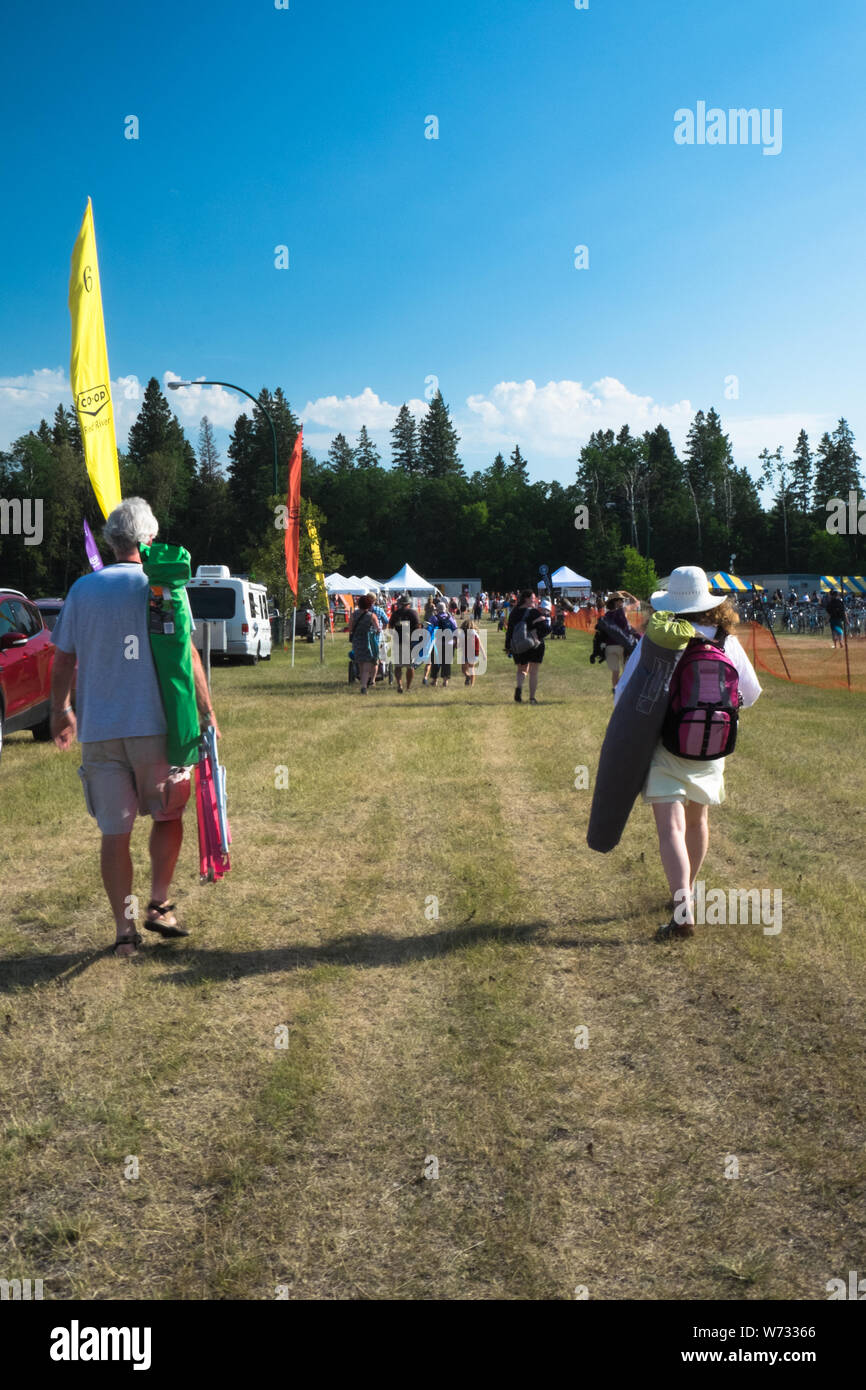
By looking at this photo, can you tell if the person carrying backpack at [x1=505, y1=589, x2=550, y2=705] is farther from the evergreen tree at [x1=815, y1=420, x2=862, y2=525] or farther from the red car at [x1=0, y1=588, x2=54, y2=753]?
the evergreen tree at [x1=815, y1=420, x2=862, y2=525]

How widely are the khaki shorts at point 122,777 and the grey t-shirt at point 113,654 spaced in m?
0.06

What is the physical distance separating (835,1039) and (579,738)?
8633mm

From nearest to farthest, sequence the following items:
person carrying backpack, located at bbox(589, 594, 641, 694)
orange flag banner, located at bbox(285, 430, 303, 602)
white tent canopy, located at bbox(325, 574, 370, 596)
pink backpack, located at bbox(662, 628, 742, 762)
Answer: pink backpack, located at bbox(662, 628, 742, 762)
person carrying backpack, located at bbox(589, 594, 641, 694)
orange flag banner, located at bbox(285, 430, 303, 602)
white tent canopy, located at bbox(325, 574, 370, 596)

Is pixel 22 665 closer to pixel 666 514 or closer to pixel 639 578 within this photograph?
pixel 639 578

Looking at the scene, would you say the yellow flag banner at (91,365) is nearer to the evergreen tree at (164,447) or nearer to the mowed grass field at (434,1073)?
the mowed grass field at (434,1073)

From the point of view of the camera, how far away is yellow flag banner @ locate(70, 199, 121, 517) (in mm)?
11211

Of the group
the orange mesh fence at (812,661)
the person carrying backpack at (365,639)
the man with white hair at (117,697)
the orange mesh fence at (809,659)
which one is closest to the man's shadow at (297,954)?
the man with white hair at (117,697)

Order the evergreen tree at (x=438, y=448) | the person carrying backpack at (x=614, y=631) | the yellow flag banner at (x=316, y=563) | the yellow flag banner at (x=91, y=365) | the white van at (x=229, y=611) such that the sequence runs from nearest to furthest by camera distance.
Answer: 1. the yellow flag banner at (x=91, y=365)
2. the person carrying backpack at (x=614, y=631)
3. the white van at (x=229, y=611)
4. the yellow flag banner at (x=316, y=563)
5. the evergreen tree at (x=438, y=448)

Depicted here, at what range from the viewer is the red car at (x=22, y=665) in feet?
35.7

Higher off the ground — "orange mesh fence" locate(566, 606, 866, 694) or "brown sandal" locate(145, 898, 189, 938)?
"brown sandal" locate(145, 898, 189, 938)

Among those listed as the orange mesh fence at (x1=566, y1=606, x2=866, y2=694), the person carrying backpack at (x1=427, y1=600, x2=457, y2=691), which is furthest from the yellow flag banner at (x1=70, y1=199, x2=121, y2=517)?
the orange mesh fence at (x1=566, y1=606, x2=866, y2=694)

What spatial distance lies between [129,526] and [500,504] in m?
111

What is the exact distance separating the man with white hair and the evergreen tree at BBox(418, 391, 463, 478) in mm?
127259
